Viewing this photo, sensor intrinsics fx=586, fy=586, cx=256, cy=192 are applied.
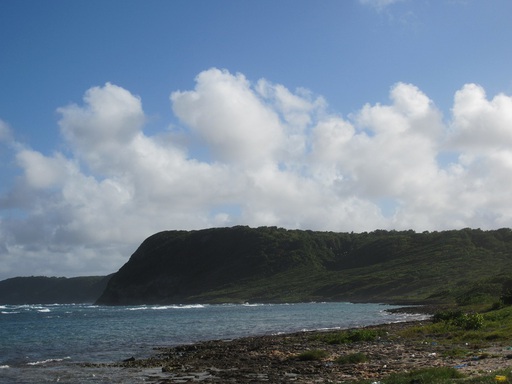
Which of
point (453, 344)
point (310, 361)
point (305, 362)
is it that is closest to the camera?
point (305, 362)

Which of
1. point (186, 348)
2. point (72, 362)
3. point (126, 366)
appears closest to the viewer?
point (126, 366)

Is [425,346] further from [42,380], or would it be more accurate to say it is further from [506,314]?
[42,380]

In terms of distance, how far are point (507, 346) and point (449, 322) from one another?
15192 mm

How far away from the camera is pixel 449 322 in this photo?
157ft

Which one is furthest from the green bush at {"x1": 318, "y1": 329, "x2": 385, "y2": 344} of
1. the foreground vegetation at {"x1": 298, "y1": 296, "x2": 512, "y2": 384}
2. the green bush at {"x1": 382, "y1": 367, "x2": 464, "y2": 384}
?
the green bush at {"x1": 382, "y1": 367, "x2": 464, "y2": 384}

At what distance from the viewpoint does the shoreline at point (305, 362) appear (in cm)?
2761

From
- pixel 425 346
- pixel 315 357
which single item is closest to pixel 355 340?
pixel 425 346

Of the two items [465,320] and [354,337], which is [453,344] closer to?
[354,337]

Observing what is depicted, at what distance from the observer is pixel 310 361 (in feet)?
110

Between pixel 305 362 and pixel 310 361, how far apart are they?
0.38 m

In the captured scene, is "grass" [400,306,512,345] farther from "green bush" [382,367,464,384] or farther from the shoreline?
"green bush" [382,367,464,384]

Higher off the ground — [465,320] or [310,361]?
[465,320]

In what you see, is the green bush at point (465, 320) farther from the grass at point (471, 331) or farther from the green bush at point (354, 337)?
the green bush at point (354, 337)

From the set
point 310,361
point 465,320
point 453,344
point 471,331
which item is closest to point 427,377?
point 310,361
